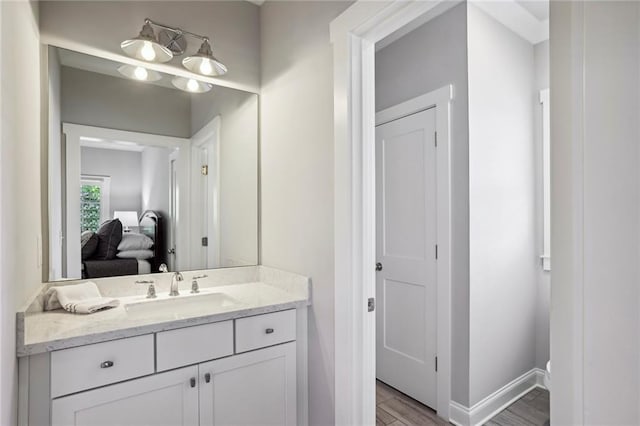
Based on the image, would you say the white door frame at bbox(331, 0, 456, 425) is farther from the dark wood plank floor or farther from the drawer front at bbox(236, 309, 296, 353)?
the dark wood plank floor

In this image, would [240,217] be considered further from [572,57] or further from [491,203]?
[572,57]

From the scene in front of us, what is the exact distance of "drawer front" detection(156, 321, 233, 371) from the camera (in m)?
1.35

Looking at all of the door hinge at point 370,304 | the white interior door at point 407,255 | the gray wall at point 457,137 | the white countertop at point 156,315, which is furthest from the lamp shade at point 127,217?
the gray wall at point 457,137

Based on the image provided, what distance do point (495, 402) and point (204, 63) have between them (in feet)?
8.71

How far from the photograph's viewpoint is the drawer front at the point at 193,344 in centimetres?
135

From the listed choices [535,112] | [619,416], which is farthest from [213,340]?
[535,112]

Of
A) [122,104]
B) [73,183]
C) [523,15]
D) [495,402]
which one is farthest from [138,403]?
[523,15]

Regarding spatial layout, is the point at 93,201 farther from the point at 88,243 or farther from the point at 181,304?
the point at 181,304

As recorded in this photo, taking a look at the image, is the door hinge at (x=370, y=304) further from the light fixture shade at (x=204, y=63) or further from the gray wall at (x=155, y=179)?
the light fixture shade at (x=204, y=63)

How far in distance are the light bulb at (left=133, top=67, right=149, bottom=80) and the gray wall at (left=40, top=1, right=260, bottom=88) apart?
0.39ft

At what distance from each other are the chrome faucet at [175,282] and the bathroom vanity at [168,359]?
0.04 meters

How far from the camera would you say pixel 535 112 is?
8.30 feet

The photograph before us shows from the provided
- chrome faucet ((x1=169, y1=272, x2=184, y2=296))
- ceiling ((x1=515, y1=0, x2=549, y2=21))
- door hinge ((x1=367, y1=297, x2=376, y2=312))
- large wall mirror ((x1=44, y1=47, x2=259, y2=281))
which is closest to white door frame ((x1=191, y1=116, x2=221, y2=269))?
Answer: large wall mirror ((x1=44, y1=47, x2=259, y2=281))

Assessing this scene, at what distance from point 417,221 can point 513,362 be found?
114 cm
